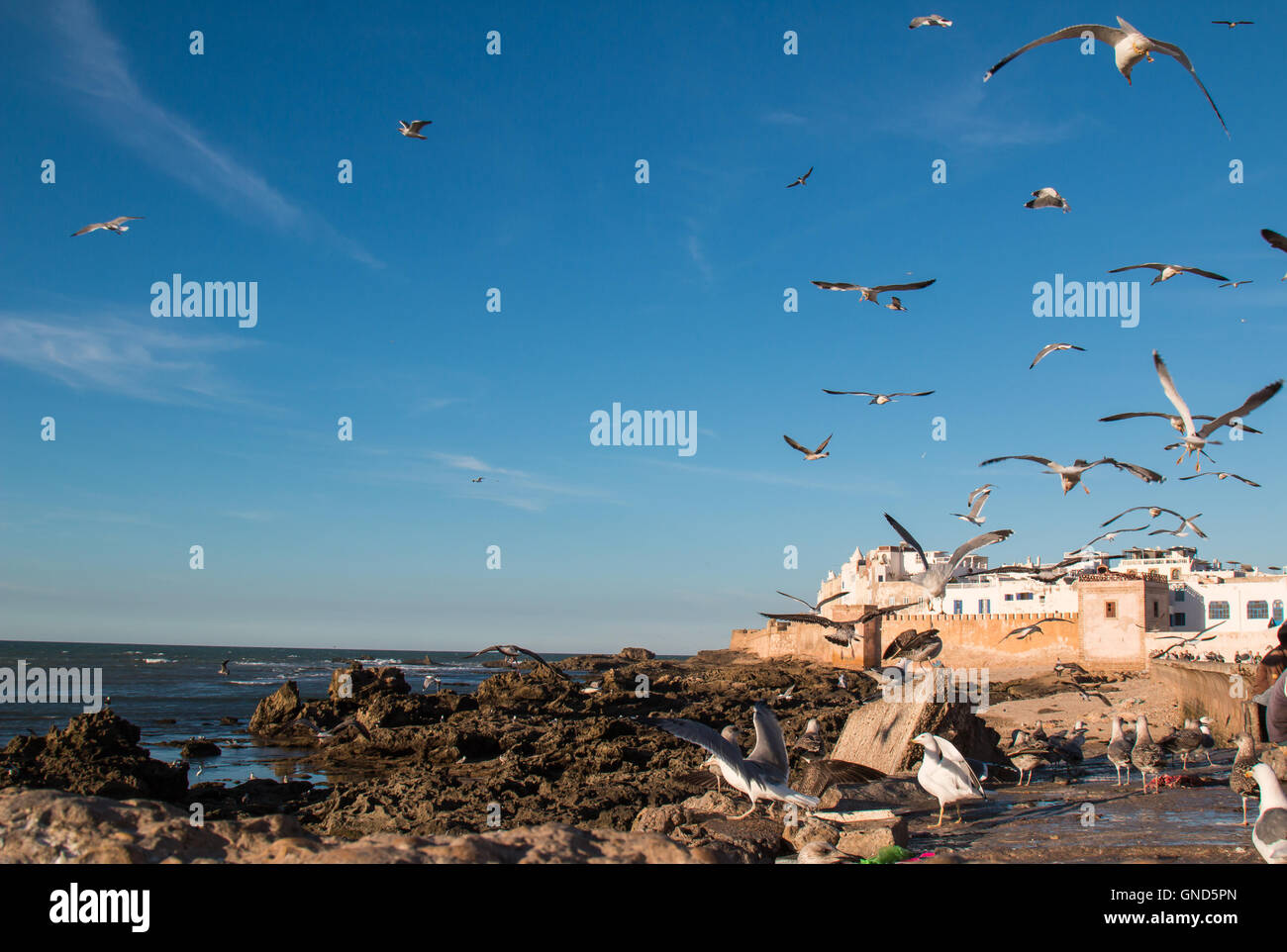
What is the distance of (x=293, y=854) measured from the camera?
399cm

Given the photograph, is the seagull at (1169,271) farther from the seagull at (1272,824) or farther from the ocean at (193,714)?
the ocean at (193,714)

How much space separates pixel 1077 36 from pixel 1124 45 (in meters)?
0.74

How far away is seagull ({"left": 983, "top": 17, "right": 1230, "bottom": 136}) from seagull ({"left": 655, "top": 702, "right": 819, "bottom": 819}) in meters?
6.09

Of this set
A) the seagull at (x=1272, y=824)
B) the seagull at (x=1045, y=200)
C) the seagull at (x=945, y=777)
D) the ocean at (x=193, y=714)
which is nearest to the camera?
→ the seagull at (x=1272, y=824)

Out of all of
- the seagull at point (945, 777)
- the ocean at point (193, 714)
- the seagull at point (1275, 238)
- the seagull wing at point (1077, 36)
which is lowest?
the ocean at point (193, 714)

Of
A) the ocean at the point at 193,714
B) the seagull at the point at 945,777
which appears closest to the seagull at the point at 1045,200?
the seagull at the point at 945,777

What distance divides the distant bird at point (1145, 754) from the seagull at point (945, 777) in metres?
2.87

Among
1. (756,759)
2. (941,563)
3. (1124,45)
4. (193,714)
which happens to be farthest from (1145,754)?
(193,714)

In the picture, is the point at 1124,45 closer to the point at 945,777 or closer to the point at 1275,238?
the point at 1275,238

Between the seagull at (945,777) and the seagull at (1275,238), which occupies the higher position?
the seagull at (1275,238)

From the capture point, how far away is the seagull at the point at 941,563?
34.2 ft

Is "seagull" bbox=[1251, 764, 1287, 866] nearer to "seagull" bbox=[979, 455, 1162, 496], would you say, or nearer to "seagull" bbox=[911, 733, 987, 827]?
"seagull" bbox=[911, 733, 987, 827]

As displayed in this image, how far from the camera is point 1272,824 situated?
17.1ft
